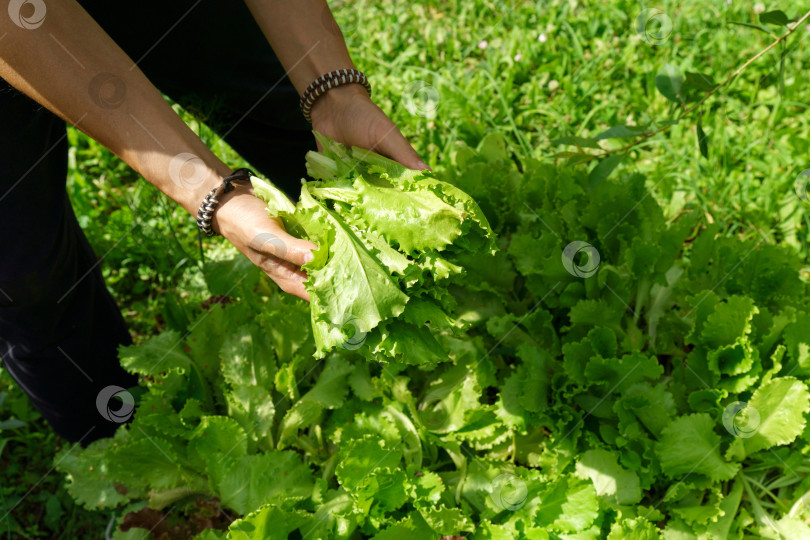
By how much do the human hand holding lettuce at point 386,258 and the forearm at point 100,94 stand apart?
21cm

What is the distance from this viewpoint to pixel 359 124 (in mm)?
1855

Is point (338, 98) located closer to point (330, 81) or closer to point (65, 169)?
point (330, 81)

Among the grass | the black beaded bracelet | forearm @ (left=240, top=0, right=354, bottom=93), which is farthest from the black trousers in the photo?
the black beaded bracelet

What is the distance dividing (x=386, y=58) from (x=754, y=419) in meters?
2.92

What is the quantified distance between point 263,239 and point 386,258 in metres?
0.29

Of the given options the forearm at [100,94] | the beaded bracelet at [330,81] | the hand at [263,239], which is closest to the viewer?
the forearm at [100,94]

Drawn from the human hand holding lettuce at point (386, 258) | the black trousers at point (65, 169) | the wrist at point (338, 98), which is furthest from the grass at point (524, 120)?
the human hand holding lettuce at point (386, 258)

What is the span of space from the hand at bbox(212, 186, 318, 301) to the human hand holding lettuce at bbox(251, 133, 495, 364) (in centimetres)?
3

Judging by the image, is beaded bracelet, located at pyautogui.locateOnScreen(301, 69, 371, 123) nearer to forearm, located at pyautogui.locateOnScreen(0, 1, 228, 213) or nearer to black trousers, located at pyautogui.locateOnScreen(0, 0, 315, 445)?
black trousers, located at pyautogui.locateOnScreen(0, 0, 315, 445)

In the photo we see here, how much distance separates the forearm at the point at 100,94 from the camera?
4.42 ft

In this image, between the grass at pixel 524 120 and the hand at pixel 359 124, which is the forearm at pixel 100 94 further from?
the grass at pixel 524 120

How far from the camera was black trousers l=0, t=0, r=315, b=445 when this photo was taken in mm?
1775

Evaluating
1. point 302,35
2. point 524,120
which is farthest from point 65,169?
point 524,120

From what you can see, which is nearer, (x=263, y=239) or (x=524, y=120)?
(x=263, y=239)
